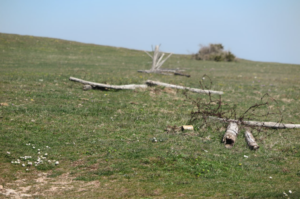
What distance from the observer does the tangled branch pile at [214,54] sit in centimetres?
4741

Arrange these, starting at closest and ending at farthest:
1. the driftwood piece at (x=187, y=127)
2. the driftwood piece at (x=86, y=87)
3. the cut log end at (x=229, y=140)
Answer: the cut log end at (x=229, y=140)
the driftwood piece at (x=187, y=127)
the driftwood piece at (x=86, y=87)

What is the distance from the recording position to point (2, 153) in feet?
26.3

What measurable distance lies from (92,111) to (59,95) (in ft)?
9.61

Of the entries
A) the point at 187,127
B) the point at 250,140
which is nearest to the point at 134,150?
the point at 187,127

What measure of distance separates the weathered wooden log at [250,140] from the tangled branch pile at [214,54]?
37.7 metres

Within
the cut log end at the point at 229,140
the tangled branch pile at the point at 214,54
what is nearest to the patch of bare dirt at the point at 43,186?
the cut log end at the point at 229,140

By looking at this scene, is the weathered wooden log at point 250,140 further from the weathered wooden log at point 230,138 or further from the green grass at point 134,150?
the weathered wooden log at point 230,138

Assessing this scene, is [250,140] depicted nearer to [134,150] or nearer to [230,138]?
[230,138]

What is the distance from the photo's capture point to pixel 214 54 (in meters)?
48.1

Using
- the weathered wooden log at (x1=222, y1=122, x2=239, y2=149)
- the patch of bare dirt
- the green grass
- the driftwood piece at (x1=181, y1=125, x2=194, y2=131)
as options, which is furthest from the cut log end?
the patch of bare dirt

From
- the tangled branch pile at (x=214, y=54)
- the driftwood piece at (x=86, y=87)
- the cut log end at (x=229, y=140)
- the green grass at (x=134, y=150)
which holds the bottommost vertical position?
the green grass at (x=134, y=150)

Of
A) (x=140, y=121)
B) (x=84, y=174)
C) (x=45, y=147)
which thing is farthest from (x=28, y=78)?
(x=84, y=174)

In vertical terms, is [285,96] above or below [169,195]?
above

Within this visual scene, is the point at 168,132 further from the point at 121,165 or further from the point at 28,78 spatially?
the point at 28,78
